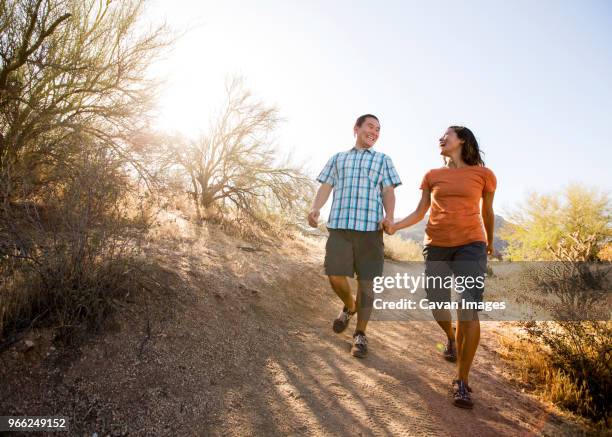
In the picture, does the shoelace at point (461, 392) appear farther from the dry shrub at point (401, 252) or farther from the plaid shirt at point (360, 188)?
the dry shrub at point (401, 252)

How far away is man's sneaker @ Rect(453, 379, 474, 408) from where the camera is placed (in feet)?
9.55

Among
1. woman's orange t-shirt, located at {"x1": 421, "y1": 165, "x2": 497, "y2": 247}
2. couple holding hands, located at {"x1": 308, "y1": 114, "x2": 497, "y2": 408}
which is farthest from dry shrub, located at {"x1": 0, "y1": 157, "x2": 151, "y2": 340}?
woman's orange t-shirt, located at {"x1": 421, "y1": 165, "x2": 497, "y2": 247}

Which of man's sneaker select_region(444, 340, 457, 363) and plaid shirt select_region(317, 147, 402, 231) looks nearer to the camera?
plaid shirt select_region(317, 147, 402, 231)

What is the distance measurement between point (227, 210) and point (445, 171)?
24.9 ft

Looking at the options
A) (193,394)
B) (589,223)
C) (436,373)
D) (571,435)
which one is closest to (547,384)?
(571,435)

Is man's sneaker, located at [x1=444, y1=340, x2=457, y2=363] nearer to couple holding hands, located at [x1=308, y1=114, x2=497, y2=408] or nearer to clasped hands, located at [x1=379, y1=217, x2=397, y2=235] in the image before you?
couple holding hands, located at [x1=308, y1=114, x2=497, y2=408]

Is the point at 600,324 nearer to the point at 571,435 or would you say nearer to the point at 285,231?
the point at 571,435

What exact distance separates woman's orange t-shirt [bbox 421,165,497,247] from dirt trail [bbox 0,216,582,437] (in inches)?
53.0

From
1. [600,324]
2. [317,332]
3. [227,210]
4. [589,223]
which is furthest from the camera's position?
[589,223]

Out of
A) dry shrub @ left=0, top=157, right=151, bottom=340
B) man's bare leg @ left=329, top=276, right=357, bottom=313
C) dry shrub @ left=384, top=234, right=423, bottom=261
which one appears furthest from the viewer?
dry shrub @ left=384, top=234, right=423, bottom=261

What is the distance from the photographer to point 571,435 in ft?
9.14

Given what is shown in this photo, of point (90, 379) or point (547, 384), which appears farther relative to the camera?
point (547, 384)

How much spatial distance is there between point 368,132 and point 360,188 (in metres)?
0.61

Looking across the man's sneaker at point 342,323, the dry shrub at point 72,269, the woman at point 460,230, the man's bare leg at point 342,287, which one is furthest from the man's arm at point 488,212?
the dry shrub at point 72,269
